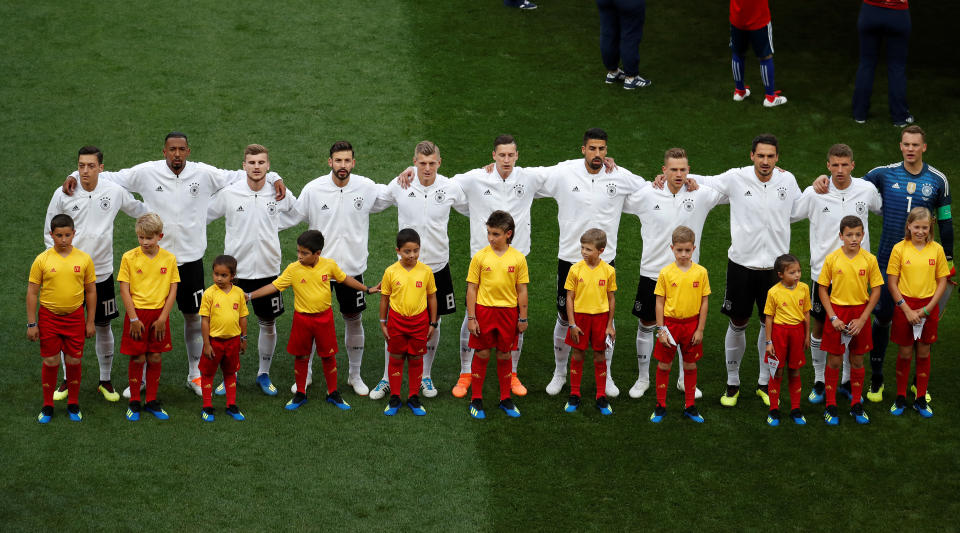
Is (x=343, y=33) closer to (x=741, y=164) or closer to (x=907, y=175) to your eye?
(x=741, y=164)

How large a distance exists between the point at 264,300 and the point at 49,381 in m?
1.73

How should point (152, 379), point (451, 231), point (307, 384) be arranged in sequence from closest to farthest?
1. point (152, 379)
2. point (307, 384)
3. point (451, 231)

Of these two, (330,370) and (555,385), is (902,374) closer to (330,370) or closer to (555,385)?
(555,385)

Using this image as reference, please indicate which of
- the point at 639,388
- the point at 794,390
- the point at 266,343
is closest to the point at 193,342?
the point at 266,343

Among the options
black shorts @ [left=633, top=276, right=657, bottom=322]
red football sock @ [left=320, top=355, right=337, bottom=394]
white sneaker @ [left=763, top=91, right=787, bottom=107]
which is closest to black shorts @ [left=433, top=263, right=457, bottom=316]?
red football sock @ [left=320, top=355, right=337, bottom=394]

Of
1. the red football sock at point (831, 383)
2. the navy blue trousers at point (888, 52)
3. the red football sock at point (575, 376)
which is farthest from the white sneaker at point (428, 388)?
the navy blue trousers at point (888, 52)

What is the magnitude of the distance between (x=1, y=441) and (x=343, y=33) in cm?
829

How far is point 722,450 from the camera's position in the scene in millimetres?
8562

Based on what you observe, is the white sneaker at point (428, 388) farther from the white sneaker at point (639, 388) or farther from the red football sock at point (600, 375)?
the white sneaker at point (639, 388)

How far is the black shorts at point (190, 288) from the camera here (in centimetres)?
936

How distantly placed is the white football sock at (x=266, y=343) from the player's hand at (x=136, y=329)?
3.44 ft

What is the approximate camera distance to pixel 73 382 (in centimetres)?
871

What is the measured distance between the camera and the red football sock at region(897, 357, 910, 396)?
910 centimetres

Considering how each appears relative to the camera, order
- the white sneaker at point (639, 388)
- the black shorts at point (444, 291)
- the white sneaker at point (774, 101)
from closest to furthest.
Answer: the black shorts at point (444, 291) → the white sneaker at point (639, 388) → the white sneaker at point (774, 101)
